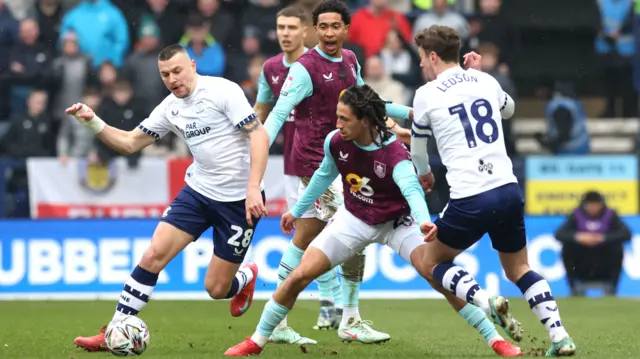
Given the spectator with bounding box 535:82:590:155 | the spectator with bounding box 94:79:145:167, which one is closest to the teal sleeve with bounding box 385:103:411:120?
the spectator with bounding box 94:79:145:167

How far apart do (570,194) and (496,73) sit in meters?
2.20

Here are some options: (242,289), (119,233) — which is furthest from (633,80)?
(242,289)

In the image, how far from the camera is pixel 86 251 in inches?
637

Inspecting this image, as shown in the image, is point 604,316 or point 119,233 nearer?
point 604,316

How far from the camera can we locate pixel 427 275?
28.7 feet

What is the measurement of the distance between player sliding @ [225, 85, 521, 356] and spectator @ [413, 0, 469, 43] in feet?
32.5

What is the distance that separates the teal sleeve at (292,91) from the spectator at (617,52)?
1045 centimetres

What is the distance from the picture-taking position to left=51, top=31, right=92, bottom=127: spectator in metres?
18.3

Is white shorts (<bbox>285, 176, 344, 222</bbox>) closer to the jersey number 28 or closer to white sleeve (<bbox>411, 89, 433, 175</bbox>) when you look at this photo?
white sleeve (<bbox>411, 89, 433, 175</bbox>)

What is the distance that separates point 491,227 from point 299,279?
1469 mm

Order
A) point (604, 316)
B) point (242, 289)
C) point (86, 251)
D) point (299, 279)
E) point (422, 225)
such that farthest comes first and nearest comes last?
1. point (86, 251)
2. point (604, 316)
3. point (242, 289)
4. point (299, 279)
5. point (422, 225)

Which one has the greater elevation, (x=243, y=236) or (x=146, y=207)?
(x=243, y=236)

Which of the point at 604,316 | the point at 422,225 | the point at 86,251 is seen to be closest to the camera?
the point at 422,225

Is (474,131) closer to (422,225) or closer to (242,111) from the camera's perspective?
(422,225)
